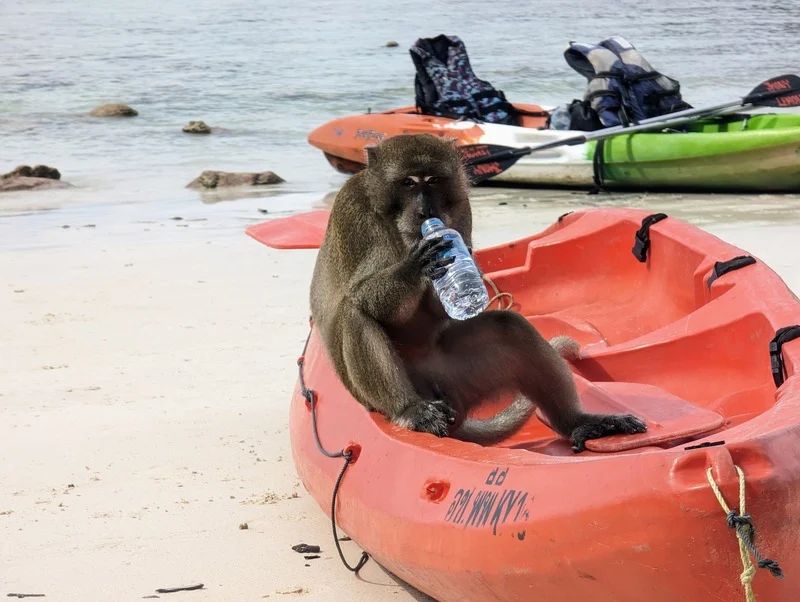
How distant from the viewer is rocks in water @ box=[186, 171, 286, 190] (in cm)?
1513

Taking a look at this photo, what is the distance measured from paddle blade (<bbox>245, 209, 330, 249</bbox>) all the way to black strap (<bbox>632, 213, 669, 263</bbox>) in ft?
5.51

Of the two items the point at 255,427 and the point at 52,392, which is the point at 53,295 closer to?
the point at 52,392

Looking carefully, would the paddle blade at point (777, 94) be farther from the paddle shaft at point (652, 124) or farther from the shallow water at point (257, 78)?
the shallow water at point (257, 78)

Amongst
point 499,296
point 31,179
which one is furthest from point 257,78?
point 499,296

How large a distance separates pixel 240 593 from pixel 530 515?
4.82ft

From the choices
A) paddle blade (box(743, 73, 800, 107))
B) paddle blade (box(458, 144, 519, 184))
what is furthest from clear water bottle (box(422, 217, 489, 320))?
paddle blade (box(743, 73, 800, 107))

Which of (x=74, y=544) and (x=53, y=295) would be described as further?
(x=53, y=295)

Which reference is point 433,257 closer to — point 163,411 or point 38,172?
point 163,411

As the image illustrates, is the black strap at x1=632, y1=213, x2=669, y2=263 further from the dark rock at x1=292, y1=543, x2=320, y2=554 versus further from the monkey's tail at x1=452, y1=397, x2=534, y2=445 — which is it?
the dark rock at x1=292, y1=543, x2=320, y2=554

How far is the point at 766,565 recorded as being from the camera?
10.8 feet

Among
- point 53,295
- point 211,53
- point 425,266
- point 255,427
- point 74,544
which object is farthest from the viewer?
point 211,53

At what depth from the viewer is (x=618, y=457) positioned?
11.9 feet

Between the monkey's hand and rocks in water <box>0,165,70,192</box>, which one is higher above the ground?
the monkey's hand

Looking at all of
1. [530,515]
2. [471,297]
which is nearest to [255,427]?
[471,297]
